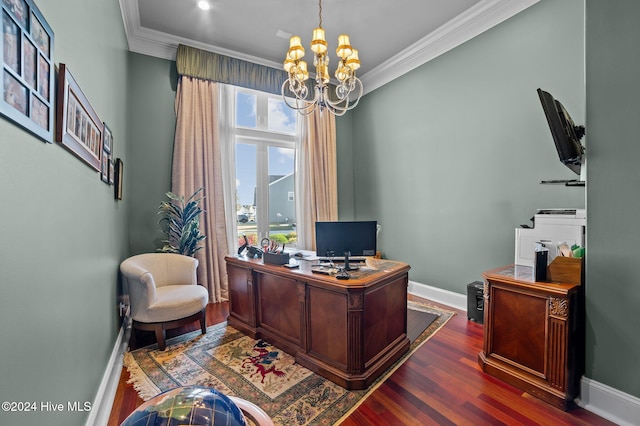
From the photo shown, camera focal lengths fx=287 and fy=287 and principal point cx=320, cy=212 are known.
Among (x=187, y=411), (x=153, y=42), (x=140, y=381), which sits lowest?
(x=140, y=381)

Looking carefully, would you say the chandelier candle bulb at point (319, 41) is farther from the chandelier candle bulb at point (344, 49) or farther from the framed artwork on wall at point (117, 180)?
the framed artwork on wall at point (117, 180)

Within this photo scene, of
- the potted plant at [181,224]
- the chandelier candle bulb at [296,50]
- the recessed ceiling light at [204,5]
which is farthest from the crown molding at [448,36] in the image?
the potted plant at [181,224]

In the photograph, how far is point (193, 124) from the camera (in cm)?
391

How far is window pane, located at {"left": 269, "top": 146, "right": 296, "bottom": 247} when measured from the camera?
186 inches

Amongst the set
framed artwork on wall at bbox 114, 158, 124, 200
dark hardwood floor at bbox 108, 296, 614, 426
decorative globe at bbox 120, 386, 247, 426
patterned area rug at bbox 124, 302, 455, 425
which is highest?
framed artwork on wall at bbox 114, 158, 124, 200

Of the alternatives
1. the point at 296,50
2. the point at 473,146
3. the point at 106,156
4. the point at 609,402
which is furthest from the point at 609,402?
the point at 106,156

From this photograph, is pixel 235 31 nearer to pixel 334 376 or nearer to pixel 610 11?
pixel 610 11

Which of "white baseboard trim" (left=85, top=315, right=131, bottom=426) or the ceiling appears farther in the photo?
the ceiling

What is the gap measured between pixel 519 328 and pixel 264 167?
12.5 ft

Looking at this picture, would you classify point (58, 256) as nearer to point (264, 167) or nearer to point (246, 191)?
point (246, 191)

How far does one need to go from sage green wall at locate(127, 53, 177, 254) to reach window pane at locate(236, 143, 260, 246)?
96cm

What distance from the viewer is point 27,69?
3.11 ft

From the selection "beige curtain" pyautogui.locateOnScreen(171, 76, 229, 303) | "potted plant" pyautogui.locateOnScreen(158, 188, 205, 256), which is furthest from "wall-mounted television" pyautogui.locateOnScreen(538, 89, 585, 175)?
"beige curtain" pyautogui.locateOnScreen(171, 76, 229, 303)

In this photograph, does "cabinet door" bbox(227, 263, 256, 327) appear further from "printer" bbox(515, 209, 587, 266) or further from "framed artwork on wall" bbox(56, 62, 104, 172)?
"printer" bbox(515, 209, 587, 266)
